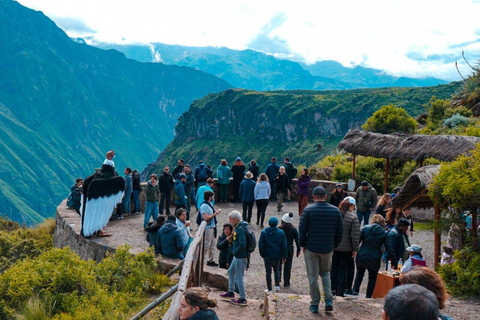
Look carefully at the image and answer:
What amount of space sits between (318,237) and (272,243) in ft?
5.07

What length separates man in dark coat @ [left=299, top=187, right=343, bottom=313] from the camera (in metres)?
A: 6.25

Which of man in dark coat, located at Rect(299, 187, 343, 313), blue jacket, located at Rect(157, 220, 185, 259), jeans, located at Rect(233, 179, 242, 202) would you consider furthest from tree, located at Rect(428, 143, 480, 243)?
jeans, located at Rect(233, 179, 242, 202)

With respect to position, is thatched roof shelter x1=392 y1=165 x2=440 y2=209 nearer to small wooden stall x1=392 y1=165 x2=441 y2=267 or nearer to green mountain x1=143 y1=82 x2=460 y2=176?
small wooden stall x1=392 y1=165 x2=441 y2=267

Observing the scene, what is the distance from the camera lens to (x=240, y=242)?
711cm

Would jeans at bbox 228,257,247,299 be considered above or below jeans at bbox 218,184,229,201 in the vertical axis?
below

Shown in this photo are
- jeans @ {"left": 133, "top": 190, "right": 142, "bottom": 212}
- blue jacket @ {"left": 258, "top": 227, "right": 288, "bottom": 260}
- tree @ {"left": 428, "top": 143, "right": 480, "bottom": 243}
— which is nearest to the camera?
tree @ {"left": 428, "top": 143, "right": 480, "bottom": 243}

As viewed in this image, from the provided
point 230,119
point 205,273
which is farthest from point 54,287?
point 230,119

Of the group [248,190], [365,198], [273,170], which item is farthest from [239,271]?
[273,170]

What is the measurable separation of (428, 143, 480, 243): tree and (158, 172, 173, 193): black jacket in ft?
24.0

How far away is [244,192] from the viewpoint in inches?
506

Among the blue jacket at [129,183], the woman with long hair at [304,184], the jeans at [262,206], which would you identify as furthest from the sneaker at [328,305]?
the blue jacket at [129,183]

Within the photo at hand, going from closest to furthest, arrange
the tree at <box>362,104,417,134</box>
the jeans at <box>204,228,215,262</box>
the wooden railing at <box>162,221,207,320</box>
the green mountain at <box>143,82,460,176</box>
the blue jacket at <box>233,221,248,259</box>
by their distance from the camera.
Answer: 1. the wooden railing at <box>162,221,207,320</box>
2. the blue jacket at <box>233,221,248,259</box>
3. the jeans at <box>204,228,215,262</box>
4. the tree at <box>362,104,417,134</box>
5. the green mountain at <box>143,82,460,176</box>

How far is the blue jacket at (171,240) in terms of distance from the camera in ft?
28.4

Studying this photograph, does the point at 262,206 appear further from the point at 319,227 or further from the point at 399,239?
the point at 319,227
